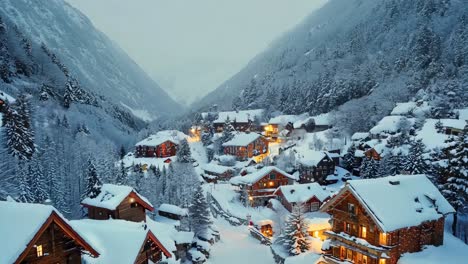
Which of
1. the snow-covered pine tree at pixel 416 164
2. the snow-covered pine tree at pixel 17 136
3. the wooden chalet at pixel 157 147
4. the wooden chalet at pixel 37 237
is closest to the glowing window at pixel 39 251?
the wooden chalet at pixel 37 237

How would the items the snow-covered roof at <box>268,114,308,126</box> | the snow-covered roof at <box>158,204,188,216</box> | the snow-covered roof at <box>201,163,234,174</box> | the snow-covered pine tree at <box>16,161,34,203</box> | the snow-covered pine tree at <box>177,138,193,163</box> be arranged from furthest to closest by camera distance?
the snow-covered roof at <box>268,114,308,126</box>
the snow-covered pine tree at <box>177,138,193,163</box>
the snow-covered roof at <box>201,163,234,174</box>
the snow-covered roof at <box>158,204,188,216</box>
the snow-covered pine tree at <box>16,161,34,203</box>

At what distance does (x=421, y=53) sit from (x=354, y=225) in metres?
121

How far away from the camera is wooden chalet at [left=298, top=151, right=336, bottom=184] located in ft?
247

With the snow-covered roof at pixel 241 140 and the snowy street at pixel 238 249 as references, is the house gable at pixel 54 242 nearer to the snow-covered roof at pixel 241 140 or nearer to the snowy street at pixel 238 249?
the snowy street at pixel 238 249

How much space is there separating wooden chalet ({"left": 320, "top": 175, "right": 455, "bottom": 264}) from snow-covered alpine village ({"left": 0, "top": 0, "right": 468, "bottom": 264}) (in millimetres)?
127

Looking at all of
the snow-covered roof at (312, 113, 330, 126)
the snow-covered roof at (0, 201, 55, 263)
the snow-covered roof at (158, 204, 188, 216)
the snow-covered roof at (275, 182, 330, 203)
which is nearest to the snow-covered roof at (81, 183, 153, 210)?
the snow-covered roof at (158, 204, 188, 216)

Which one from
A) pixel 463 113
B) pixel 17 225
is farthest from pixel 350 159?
pixel 17 225

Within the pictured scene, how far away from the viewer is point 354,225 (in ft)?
105

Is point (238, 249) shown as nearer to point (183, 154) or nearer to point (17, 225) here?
point (17, 225)

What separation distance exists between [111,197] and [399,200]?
28789mm

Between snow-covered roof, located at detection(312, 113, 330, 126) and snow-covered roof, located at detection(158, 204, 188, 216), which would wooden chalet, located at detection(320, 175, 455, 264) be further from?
snow-covered roof, located at detection(312, 113, 330, 126)

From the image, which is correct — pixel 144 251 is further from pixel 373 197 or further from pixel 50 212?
pixel 373 197

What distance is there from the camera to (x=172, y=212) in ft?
177

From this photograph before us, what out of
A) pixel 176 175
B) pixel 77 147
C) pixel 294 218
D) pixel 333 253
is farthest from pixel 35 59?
pixel 333 253
